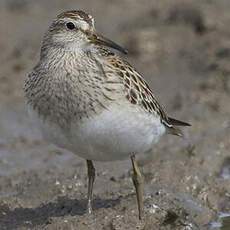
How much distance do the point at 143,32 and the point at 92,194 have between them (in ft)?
15.1

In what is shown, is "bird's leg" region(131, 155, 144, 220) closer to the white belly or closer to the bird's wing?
the white belly

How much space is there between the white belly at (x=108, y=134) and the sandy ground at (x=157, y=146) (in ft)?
2.41

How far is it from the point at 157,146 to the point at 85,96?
2.84m

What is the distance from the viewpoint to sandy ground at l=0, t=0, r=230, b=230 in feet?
26.3

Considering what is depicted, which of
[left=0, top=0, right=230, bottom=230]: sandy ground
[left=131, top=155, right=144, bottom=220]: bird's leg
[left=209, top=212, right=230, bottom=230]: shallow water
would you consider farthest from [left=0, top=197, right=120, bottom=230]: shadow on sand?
[left=209, top=212, right=230, bottom=230]: shallow water

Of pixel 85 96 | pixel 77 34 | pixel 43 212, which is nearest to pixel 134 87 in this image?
pixel 85 96

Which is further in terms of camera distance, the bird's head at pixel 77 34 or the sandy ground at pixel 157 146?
the sandy ground at pixel 157 146

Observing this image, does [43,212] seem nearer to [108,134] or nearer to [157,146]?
[108,134]

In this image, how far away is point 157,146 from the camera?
32.0 ft

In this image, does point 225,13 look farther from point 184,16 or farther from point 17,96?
point 17,96

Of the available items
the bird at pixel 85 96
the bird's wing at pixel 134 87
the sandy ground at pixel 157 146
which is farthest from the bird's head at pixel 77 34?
the sandy ground at pixel 157 146

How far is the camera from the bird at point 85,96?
23.0ft

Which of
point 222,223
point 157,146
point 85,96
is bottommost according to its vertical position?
point 222,223

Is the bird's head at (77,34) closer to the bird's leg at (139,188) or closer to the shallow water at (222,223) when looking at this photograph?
the bird's leg at (139,188)
